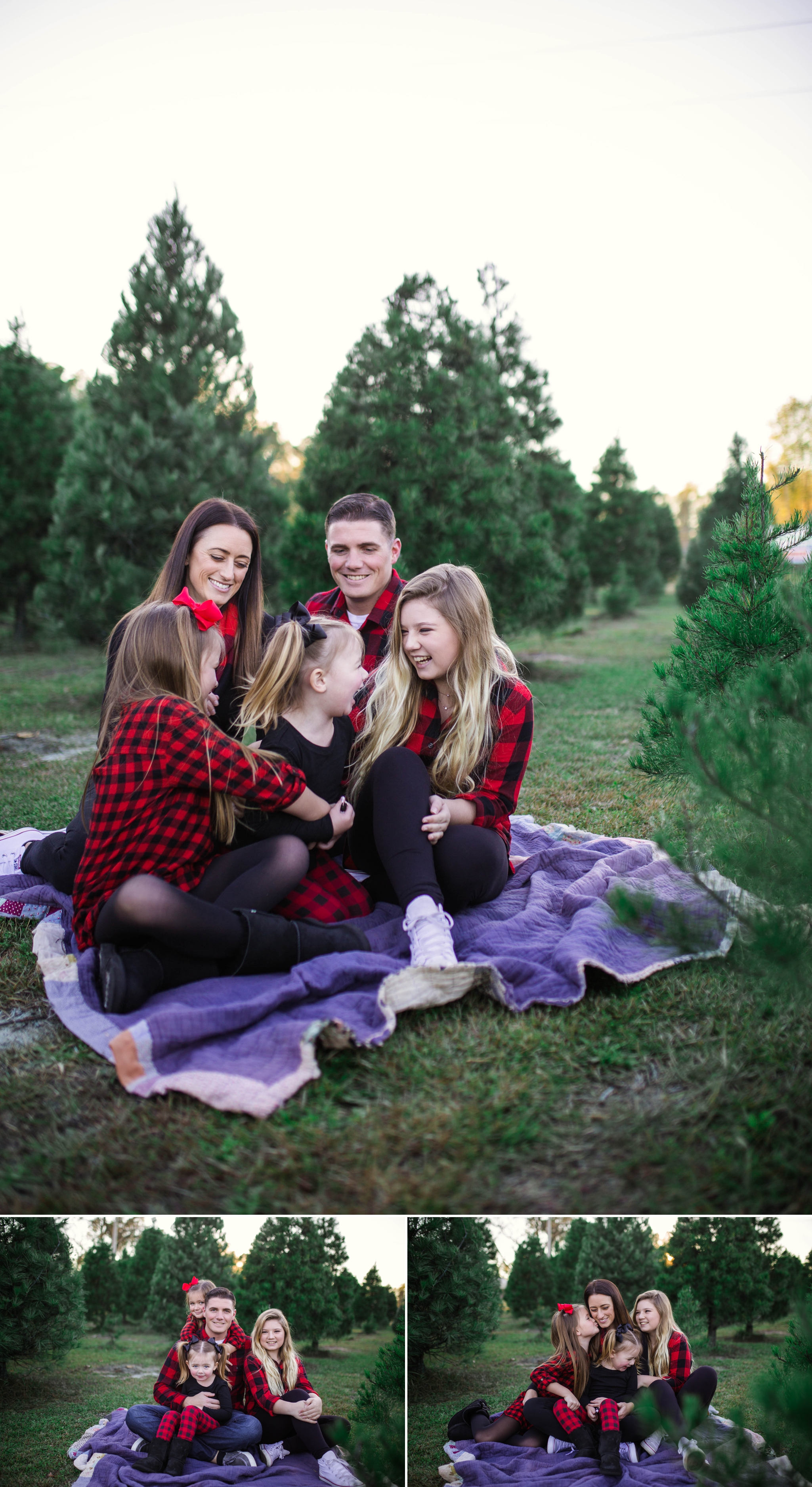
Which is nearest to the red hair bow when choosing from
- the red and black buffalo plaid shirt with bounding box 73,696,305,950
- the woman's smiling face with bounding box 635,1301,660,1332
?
the red and black buffalo plaid shirt with bounding box 73,696,305,950

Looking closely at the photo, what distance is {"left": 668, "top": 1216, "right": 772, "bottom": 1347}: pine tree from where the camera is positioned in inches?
86.3

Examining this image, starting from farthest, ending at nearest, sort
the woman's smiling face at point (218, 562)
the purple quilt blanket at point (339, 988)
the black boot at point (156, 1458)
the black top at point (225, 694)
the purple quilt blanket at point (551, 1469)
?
the woman's smiling face at point (218, 562), the black top at point (225, 694), the black boot at point (156, 1458), the purple quilt blanket at point (551, 1469), the purple quilt blanket at point (339, 988)

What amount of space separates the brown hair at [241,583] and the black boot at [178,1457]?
2.42 m

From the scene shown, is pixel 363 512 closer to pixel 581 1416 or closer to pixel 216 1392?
pixel 216 1392

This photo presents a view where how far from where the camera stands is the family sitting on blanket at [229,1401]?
257 cm

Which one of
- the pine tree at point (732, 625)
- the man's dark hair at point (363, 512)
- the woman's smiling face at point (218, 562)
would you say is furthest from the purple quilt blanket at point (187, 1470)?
the man's dark hair at point (363, 512)

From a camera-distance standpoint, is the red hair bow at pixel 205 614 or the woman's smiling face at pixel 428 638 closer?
the red hair bow at pixel 205 614

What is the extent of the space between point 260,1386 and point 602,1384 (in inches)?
41.4

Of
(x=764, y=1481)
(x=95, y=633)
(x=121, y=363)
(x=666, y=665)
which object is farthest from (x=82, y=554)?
(x=764, y=1481)

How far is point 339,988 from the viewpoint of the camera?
8.25 feet

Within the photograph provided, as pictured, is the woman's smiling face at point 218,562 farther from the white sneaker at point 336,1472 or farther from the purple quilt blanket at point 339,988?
the white sneaker at point 336,1472

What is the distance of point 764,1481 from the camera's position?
1.58 metres

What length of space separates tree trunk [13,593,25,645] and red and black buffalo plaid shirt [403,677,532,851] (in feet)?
40.5

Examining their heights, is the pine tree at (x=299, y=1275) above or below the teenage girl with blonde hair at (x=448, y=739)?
below
